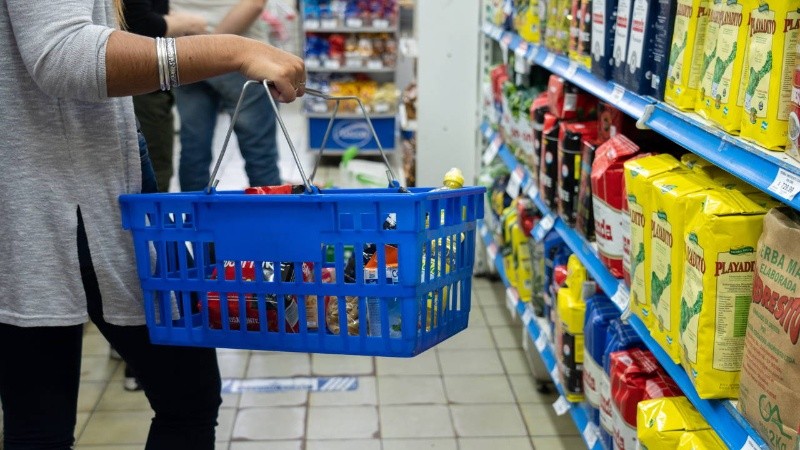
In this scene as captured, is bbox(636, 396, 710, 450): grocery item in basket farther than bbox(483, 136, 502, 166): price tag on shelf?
No

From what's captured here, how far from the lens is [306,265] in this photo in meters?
1.55

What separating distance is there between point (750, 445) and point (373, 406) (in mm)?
1844

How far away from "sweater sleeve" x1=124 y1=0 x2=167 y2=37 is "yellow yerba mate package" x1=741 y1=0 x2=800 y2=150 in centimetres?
180

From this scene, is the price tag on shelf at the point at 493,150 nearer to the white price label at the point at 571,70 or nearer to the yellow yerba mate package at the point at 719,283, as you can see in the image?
the white price label at the point at 571,70

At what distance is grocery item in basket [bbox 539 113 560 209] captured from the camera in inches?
107

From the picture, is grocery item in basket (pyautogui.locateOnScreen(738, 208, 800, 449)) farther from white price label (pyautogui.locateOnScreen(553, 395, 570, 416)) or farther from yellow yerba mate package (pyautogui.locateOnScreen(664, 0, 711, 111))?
white price label (pyautogui.locateOnScreen(553, 395, 570, 416))

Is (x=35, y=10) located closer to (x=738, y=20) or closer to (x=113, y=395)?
(x=738, y=20)

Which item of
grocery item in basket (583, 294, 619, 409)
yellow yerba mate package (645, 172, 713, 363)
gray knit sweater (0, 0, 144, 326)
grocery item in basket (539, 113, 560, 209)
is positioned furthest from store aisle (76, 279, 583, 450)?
gray knit sweater (0, 0, 144, 326)

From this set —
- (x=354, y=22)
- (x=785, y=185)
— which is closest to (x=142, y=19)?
(x=785, y=185)

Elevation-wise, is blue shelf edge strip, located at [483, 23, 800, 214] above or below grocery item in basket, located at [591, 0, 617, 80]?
below

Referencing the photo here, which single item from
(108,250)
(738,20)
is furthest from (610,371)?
(108,250)

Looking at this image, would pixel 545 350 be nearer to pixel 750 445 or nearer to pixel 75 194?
pixel 750 445

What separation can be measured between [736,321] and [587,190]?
3.00 feet

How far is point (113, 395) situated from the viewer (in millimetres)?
3154
